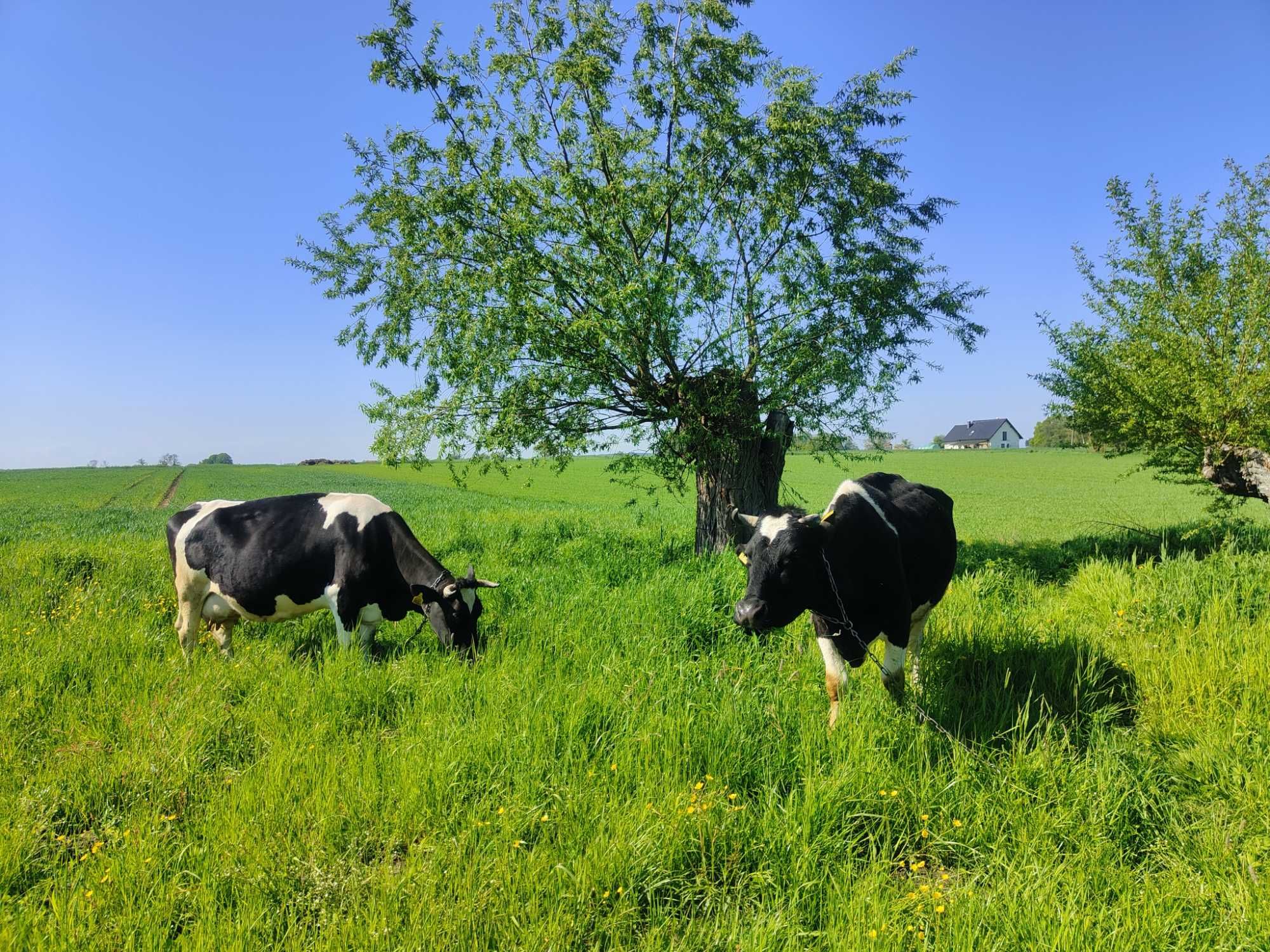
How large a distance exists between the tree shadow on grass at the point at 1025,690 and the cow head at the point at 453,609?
12.8ft

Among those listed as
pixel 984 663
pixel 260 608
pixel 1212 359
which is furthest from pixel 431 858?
pixel 1212 359

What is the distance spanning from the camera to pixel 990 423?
9306 cm

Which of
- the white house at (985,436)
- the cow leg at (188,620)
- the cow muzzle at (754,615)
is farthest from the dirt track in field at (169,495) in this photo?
the white house at (985,436)

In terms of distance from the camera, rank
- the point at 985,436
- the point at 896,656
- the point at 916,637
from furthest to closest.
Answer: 1. the point at 985,436
2. the point at 916,637
3. the point at 896,656

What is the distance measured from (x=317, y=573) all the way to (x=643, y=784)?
4111mm

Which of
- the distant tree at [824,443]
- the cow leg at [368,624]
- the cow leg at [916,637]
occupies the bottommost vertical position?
the cow leg at [916,637]

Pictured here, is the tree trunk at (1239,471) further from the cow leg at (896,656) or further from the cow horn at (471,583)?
the cow leg at (896,656)

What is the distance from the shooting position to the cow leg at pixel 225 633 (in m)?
6.21

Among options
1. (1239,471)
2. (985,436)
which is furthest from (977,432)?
(1239,471)

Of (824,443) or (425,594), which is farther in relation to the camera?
(824,443)

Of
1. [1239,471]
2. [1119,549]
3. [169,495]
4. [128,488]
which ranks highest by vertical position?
[128,488]

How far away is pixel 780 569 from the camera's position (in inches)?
156

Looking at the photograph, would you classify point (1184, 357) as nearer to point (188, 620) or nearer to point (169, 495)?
point (188, 620)

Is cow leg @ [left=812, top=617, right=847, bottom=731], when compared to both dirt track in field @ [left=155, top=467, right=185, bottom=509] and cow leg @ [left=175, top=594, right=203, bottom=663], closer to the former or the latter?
cow leg @ [left=175, top=594, right=203, bottom=663]
